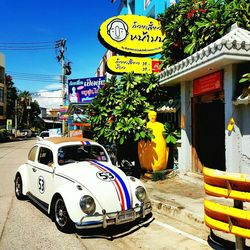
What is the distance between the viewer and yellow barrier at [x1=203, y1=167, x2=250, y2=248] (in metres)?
3.96

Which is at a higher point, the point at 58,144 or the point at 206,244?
the point at 58,144

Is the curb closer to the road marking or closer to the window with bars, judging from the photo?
the road marking

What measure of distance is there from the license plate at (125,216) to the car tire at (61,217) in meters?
0.87

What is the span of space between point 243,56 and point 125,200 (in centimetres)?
414

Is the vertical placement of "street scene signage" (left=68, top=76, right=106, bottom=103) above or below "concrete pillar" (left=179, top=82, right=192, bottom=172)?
above

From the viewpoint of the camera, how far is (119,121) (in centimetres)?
1041

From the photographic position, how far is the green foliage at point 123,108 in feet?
32.8

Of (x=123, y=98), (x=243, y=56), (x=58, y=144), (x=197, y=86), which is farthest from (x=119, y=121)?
(x=243, y=56)

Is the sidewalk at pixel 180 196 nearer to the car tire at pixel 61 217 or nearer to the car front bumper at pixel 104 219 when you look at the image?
the car front bumper at pixel 104 219

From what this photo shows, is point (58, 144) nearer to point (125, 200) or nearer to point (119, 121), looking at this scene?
point (125, 200)

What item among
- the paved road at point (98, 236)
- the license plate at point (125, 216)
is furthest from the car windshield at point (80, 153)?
the license plate at point (125, 216)

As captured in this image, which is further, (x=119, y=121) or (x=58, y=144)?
(x=119, y=121)

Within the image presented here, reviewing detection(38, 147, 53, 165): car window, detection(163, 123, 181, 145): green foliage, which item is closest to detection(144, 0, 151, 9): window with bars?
detection(163, 123, 181, 145): green foliage

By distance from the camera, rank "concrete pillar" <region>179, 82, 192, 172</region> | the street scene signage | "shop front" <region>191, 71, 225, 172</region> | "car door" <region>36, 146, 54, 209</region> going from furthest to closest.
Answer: the street scene signage
"concrete pillar" <region>179, 82, 192, 172</region>
"shop front" <region>191, 71, 225, 172</region>
"car door" <region>36, 146, 54, 209</region>
